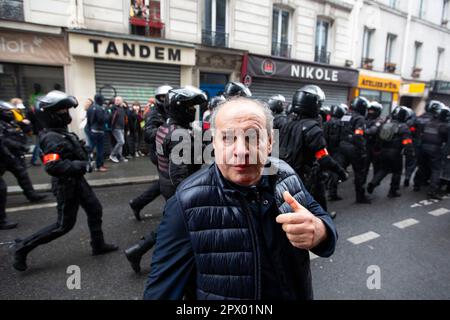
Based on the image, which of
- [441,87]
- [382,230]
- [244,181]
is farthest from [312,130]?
[441,87]

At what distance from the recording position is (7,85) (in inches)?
333

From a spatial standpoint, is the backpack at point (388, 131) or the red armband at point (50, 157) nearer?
the red armband at point (50, 157)

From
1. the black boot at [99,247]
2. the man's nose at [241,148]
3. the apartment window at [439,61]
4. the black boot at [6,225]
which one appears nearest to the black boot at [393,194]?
the black boot at [99,247]

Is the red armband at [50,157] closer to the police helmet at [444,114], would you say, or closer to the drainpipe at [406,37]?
the police helmet at [444,114]

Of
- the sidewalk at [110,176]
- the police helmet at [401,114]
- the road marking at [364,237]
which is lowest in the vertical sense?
the road marking at [364,237]

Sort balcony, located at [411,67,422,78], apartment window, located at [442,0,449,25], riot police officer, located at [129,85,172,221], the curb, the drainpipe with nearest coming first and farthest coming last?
riot police officer, located at [129,85,172,221] → the curb → the drainpipe → balcony, located at [411,67,422,78] → apartment window, located at [442,0,449,25]

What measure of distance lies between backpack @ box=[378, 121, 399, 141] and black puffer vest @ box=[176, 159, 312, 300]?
552 cm

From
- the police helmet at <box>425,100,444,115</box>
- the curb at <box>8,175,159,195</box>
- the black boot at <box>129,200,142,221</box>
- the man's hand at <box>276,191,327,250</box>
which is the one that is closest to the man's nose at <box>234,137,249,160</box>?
the man's hand at <box>276,191,327,250</box>

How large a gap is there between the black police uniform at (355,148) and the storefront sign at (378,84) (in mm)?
11339

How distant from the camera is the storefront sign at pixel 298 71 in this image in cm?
1179

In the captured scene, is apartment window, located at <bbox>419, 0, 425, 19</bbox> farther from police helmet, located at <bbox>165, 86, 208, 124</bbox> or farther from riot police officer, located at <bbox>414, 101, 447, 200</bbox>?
police helmet, located at <bbox>165, 86, 208, 124</bbox>

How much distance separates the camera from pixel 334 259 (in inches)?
133

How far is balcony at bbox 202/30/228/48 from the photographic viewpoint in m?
10.8
